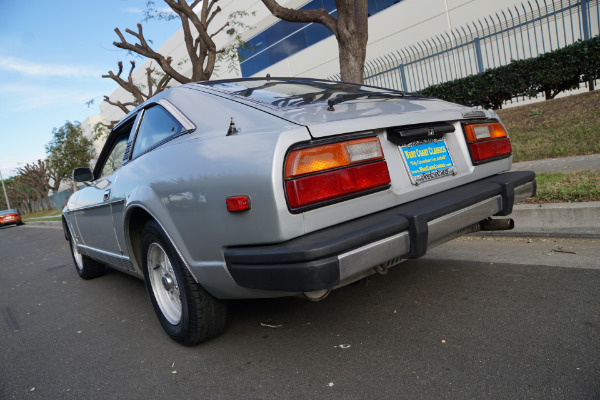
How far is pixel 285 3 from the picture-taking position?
62.4ft

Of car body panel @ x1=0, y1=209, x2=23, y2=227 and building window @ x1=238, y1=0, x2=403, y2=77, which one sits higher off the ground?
building window @ x1=238, y1=0, x2=403, y2=77

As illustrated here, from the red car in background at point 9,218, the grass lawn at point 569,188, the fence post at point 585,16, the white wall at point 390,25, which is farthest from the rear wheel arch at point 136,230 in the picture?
the red car in background at point 9,218

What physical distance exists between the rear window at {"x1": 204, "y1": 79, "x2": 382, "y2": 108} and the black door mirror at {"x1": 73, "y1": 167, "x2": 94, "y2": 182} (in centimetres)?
188

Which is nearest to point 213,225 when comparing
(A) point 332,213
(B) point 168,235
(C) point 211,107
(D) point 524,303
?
(B) point 168,235

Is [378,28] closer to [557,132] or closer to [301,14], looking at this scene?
[301,14]

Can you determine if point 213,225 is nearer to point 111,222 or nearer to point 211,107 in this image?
point 211,107

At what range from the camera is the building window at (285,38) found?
16.8 metres

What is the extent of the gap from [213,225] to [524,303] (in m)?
1.90

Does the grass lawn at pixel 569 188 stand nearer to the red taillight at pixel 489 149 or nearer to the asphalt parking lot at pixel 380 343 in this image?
the asphalt parking lot at pixel 380 343

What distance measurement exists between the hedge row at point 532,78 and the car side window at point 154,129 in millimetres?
8153

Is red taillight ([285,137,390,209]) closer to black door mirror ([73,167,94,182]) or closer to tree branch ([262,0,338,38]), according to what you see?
black door mirror ([73,167,94,182])

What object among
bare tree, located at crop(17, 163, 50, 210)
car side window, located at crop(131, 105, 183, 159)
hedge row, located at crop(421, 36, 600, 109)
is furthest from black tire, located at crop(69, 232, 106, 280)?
bare tree, located at crop(17, 163, 50, 210)

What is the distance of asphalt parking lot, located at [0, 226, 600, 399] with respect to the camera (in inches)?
75.8

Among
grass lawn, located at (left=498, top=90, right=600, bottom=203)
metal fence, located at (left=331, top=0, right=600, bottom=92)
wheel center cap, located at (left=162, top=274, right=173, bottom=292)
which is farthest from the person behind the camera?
metal fence, located at (left=331, top=0, right=600, bottom=92)
